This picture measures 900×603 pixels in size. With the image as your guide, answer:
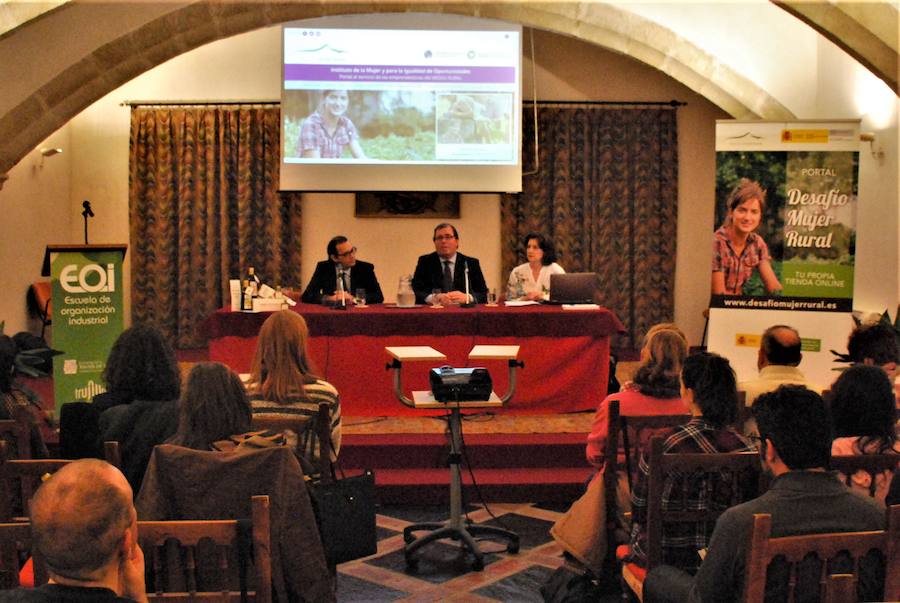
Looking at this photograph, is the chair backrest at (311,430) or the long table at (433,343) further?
the long table at (433,343)

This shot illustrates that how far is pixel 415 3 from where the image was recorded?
8.60 m

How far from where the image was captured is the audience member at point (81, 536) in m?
1.70

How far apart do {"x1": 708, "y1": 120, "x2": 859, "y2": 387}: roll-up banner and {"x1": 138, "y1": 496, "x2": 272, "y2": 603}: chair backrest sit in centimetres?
527

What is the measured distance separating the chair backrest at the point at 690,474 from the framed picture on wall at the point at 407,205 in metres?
7.54

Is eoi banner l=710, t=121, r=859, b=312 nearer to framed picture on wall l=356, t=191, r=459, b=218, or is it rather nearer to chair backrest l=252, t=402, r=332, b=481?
framed picture on wall l=356, t=191, r=459, b=218

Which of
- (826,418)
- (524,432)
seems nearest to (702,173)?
(524,432)

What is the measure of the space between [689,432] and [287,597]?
126 centimetres

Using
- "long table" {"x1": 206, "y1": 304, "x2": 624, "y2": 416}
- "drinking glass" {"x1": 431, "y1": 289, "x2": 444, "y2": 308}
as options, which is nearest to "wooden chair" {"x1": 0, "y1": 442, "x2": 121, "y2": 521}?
"long table" {"x1": 206, "y1": 304, "x2": 624, "y2": 416}

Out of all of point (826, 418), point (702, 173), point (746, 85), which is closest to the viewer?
point (826, 418)

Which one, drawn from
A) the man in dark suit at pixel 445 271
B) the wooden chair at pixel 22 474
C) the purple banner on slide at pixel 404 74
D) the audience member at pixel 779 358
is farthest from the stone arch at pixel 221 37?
the wooden chair at pixel 22 474

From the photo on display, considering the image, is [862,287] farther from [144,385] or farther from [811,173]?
[144,385]

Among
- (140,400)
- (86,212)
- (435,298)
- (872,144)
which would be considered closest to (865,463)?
(140,400)

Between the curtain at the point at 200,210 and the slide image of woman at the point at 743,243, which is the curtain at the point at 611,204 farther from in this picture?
the slide image of woman at the point at 743,243

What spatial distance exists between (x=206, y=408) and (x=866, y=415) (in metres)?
2.00
